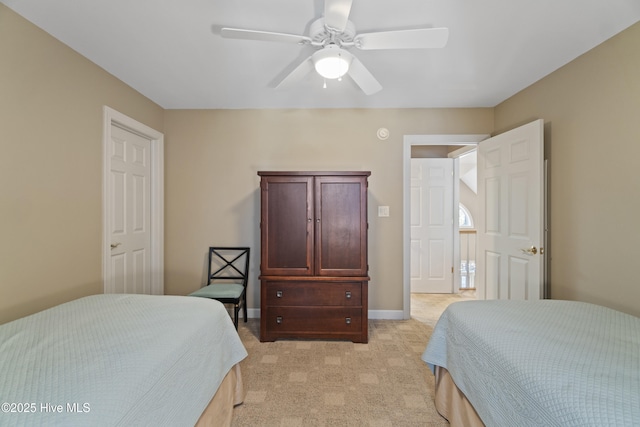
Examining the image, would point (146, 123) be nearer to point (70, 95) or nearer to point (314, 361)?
point (70, 95)

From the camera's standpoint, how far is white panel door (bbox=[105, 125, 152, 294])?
2422 mm

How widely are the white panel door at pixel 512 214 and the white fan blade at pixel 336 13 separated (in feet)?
6.43

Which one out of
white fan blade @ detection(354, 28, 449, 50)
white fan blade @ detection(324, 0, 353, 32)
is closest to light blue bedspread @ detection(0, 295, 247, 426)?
white fan blade @ detection(324, 0, 353, 32)

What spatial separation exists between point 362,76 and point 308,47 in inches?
18.8

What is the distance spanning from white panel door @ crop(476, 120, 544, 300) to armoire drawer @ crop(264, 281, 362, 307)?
1.46 m

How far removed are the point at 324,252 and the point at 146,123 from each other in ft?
7.62

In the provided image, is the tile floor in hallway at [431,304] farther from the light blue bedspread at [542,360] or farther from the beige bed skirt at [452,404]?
the light blue bedspread at [542,360]

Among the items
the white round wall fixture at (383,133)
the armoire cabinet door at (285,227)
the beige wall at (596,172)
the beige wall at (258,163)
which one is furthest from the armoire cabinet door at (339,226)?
the beige wall at (596,172)

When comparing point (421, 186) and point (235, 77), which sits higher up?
point (235, 77)

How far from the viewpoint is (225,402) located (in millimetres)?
1513

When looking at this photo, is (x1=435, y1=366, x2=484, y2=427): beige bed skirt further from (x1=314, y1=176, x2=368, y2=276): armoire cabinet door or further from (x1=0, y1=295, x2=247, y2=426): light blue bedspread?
(x1=0, y1=295, x2=247, y2=426): light blue bedspread

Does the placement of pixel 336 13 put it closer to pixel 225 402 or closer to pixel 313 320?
pixel 225 402

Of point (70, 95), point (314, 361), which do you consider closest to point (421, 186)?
point (314, 361)

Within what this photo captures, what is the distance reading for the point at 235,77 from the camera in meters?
2.38
